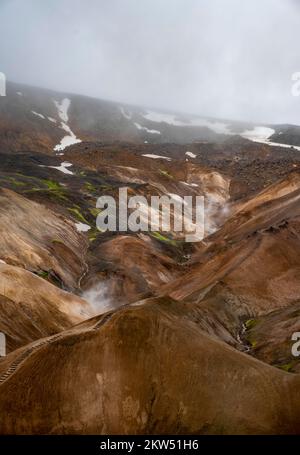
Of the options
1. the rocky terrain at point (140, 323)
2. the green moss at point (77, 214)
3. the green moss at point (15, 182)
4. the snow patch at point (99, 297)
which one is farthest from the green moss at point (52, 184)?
the snow patch at point (99, 297)

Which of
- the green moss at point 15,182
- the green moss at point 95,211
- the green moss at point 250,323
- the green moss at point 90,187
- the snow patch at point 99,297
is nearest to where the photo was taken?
the green moss at point 250,323

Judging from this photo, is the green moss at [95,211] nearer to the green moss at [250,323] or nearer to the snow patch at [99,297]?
the snow patch at [99,297]

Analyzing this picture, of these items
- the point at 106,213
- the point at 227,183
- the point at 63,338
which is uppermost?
the point at 227,183

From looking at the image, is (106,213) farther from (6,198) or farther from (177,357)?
(177,357)

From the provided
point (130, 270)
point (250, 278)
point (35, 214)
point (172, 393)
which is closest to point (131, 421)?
point (172, 393)

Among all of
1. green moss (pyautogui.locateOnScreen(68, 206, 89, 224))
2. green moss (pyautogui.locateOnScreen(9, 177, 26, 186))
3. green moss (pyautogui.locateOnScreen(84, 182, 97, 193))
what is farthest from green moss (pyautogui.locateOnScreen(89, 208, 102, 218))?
green moss (pyautogui.locateOnScreen(84, 182, 97, 193))

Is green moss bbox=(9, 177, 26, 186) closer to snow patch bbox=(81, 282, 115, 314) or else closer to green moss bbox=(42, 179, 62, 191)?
green moss bbox=(42, 179, 62, 191)

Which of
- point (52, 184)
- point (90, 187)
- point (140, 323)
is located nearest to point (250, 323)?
point (140, 323)

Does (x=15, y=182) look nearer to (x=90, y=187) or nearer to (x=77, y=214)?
(x=77, y=214)
